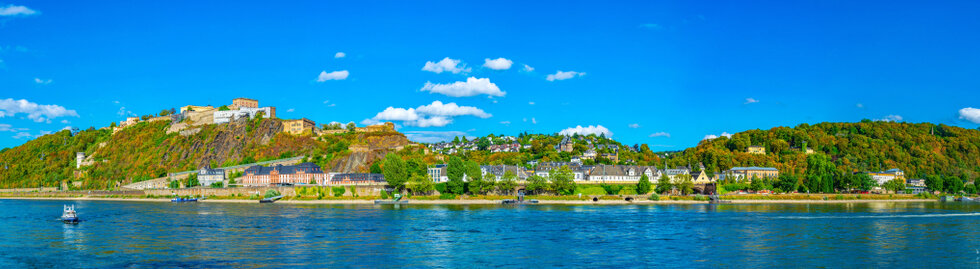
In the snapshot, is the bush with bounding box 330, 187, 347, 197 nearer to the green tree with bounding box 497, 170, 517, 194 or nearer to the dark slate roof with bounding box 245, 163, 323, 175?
the dark slate roof with bounding box 245, 163, 323, 175

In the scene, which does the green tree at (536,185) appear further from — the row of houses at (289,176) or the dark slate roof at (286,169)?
the dark slate roof at (286,169)

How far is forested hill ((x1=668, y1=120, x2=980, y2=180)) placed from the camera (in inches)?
4434

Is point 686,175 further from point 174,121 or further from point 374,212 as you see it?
point 174,121

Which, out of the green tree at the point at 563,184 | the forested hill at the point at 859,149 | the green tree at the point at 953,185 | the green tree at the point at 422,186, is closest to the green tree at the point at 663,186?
the green tree at the point at 563,184

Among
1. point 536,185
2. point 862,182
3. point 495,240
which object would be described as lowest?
point 495,240

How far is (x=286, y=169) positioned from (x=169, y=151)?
33615mm

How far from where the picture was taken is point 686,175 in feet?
268

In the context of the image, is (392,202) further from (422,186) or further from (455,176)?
(455,176)

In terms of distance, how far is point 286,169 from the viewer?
90938 mm

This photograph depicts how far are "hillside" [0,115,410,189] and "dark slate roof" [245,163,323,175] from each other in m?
4.64

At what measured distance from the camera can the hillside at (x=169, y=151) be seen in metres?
103

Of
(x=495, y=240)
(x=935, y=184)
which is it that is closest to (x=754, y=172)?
(x=935, y=184)

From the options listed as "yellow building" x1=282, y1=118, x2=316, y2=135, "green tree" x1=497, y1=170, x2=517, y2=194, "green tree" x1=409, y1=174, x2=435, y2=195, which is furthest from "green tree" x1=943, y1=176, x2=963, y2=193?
"yellow building" x1=282, y1=118, x2=316, y2=135

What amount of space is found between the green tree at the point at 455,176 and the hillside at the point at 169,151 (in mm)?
22154
